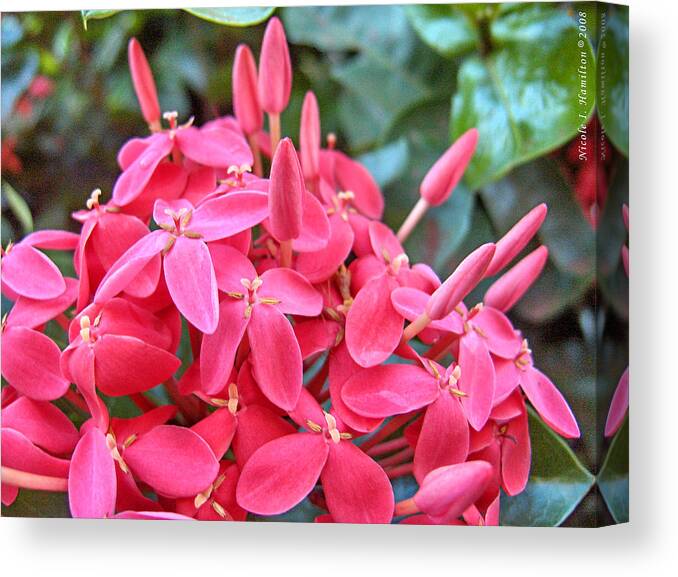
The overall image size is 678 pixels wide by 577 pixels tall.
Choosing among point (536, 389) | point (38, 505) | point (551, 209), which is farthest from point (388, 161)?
point (38, 505)

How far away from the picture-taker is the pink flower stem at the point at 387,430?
87 centimetres

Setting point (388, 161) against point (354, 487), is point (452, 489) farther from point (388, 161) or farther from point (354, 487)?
point (388, 161)

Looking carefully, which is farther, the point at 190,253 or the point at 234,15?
the point at 234,15

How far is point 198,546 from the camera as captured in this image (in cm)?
99

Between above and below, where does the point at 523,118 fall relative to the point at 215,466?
above

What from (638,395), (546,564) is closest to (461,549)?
(546,564)

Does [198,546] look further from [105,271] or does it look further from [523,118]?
[523,118]

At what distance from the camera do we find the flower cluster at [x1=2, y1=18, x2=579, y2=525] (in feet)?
2.75

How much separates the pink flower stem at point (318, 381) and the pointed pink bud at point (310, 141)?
0.19m

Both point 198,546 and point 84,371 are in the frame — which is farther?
point 198,546

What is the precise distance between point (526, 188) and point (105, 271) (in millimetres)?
410

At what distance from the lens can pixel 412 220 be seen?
0.95m

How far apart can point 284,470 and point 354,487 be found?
0.22 ft

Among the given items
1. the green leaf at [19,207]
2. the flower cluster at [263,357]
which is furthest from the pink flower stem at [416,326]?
the green leaf at [19,207]
